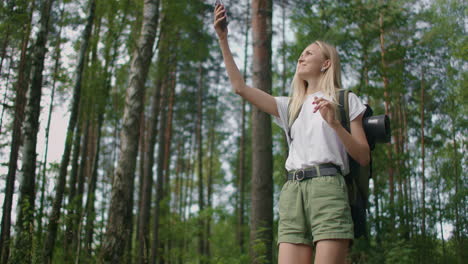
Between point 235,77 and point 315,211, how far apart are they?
36.1 inches

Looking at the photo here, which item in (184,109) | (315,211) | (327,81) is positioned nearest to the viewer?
(315,211)

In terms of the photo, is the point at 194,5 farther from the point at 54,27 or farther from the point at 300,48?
the point at 54,27

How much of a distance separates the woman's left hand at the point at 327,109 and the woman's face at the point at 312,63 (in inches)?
20.0

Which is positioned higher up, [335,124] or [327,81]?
[327,81]

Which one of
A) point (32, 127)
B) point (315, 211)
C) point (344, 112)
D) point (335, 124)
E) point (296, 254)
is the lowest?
point (296, 254)

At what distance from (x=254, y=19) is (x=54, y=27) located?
7.30 metres

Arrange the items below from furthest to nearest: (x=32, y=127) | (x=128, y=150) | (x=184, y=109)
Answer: (x=184, y=109)
(x=32, y=127)
(x=128, y=150)

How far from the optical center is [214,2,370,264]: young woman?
76.2 inches

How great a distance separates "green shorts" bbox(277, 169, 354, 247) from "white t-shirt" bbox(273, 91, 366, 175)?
97 millimetres

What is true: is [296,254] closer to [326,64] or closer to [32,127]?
[326,64]

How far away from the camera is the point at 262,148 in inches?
252

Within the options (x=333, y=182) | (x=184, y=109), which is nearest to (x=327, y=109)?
(x=333, y=182)

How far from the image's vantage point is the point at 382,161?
10898 mm

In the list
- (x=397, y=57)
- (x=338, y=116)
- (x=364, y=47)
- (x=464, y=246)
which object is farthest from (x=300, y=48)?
(x=338, y=116)
